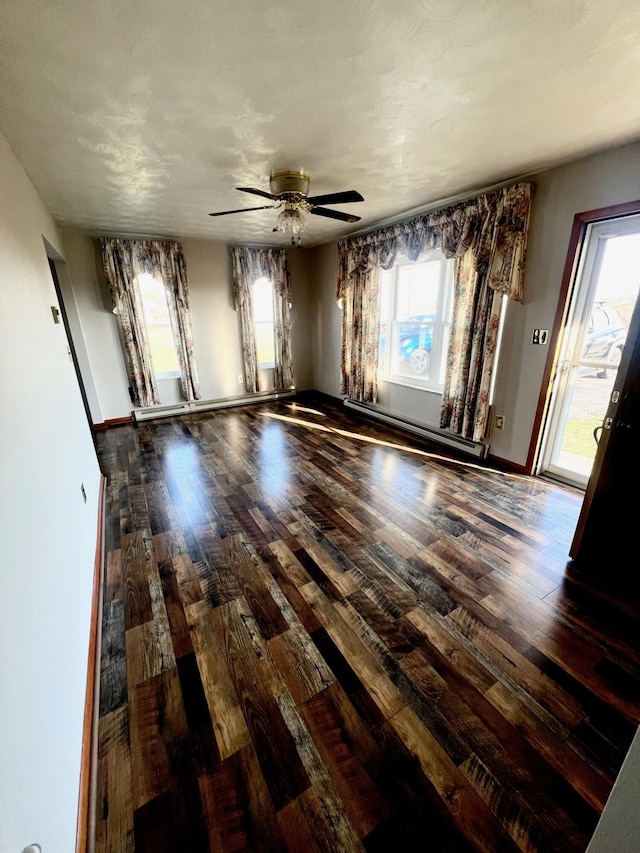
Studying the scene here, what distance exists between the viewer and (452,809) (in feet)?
3.33

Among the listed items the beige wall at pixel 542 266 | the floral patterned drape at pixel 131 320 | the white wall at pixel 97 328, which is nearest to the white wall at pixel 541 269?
the beige wall at pixel 542 266

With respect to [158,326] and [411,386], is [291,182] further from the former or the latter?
[158,326]

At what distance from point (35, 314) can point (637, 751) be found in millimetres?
2655

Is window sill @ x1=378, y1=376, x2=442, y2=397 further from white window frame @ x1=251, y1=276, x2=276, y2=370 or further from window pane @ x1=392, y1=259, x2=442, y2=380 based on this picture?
white window frame @ x1=251, y1=276, x2=276, y2=370

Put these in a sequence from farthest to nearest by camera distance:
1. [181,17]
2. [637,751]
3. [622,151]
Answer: [622,151], [181,17], [637,751]

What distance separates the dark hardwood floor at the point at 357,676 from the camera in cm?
101

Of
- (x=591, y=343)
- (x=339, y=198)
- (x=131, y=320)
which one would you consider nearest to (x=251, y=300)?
(x=131, y=320)

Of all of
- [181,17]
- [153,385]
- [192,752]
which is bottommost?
[192,752]

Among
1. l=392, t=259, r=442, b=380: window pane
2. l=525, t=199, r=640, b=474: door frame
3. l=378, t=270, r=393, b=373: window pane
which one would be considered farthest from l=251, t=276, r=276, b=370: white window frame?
l=525, t=199, r=640, b=474: door frame

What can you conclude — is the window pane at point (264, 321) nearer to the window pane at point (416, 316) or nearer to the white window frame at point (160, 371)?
the white window frame at point (160, 371)

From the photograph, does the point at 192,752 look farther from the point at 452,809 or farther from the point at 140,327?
the point at 140,327

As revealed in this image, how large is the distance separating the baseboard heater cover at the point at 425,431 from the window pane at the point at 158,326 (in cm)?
259

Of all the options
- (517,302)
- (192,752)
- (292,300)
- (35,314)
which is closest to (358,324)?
(292,300)

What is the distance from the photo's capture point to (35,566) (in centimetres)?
105
